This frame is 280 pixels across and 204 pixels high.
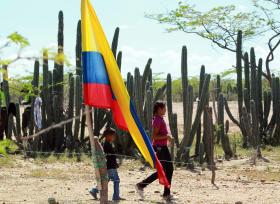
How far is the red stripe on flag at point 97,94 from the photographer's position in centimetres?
624

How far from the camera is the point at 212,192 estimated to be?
28.5ft

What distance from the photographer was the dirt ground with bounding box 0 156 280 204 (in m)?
8.11

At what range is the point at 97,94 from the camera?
623 cm

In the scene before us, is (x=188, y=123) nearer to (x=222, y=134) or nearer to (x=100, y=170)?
(x=222, y=134)

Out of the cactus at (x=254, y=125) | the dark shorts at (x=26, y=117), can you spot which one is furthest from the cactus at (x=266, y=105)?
the dark shorts at (x=26, y=117)

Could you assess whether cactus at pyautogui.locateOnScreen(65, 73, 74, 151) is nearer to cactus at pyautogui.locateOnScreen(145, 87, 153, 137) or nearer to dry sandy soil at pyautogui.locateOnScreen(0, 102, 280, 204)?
dry sandy soil at pyautogui.locateOnScreen(0, 102, 280, 204)

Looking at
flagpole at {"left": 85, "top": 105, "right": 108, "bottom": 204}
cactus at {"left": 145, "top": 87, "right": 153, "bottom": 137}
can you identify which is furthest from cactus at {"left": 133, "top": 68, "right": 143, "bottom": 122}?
flagpole at {"left": 85, "top": 105, "right": 108, "bottom": 204}

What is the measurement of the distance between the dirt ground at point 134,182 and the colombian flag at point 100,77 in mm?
1848

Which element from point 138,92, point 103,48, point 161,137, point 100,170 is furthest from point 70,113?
point 103,48

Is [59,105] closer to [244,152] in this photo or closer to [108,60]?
[244,152]

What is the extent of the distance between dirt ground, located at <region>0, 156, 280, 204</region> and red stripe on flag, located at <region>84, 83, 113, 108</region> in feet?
6.34

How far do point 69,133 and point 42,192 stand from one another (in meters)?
5.21

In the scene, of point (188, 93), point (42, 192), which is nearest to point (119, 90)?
point (42, 192)

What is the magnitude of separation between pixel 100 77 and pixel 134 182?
378 cm
